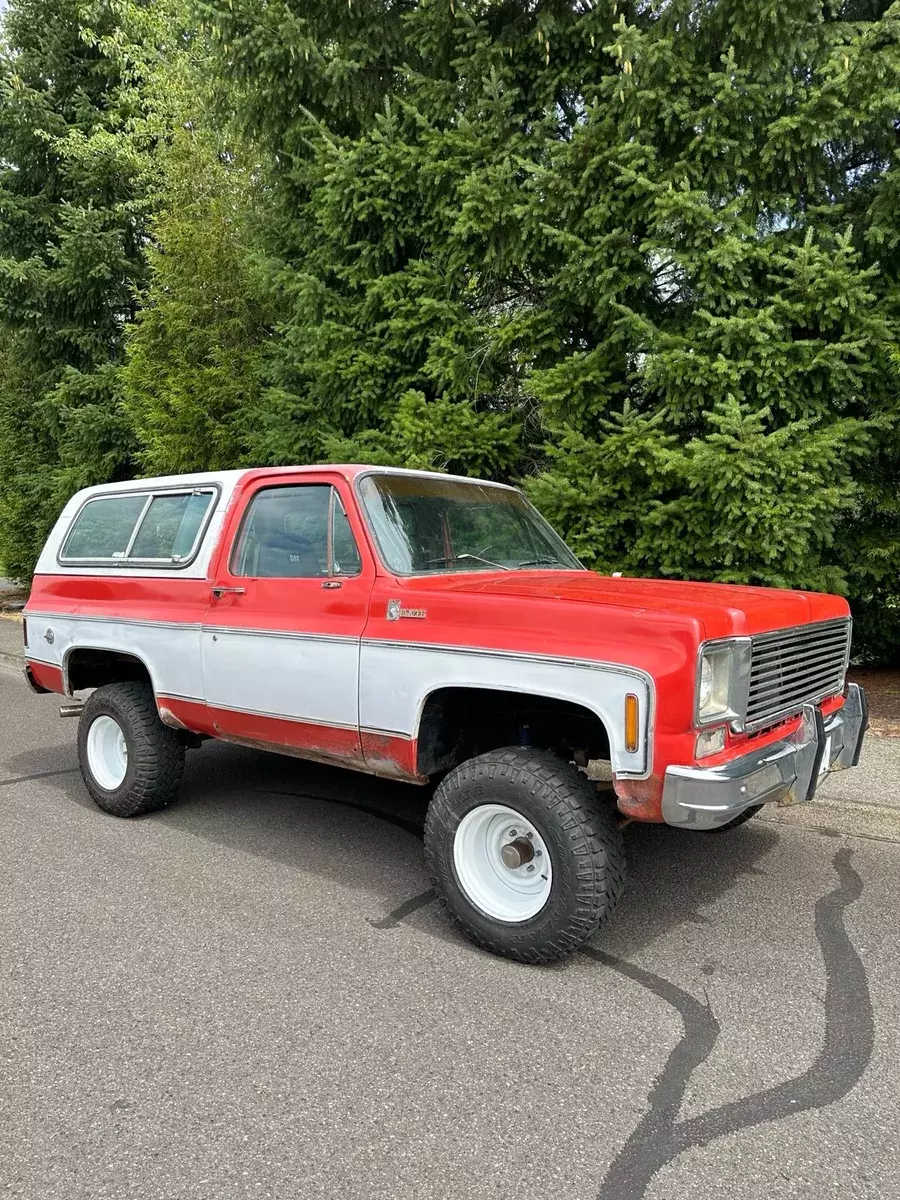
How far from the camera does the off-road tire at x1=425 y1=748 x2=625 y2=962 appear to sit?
315 centimetres

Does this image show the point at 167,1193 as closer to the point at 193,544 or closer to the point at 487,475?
the point at 193,544

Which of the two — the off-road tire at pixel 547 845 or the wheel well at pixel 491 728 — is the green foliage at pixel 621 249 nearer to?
the wheel well at pixel 491 728

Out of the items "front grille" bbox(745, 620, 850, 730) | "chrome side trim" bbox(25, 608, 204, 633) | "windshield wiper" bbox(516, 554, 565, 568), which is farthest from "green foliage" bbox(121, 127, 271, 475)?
"front grille" bbox(745, 620, 850, 730)

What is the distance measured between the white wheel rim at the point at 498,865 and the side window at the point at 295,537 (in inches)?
51.7

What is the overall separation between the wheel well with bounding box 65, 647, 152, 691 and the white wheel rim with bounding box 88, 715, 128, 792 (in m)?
0.34

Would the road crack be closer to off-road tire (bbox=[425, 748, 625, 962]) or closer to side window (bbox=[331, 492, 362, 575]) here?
off-road tire (bbox=[425, 748, 625, 962])

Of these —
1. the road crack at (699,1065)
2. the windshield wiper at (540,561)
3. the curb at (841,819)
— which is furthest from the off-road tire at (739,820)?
the windshield wiper at (540,561)

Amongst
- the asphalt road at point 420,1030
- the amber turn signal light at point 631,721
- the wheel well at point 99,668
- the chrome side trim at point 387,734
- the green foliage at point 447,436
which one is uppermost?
the green foliage at point 447,436

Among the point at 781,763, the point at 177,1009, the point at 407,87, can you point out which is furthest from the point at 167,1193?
the point at 407,87

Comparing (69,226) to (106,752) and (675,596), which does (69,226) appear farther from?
(675,596)

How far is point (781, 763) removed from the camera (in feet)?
10.7

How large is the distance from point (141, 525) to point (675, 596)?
3.28 meters

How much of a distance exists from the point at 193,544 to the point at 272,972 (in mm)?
2406

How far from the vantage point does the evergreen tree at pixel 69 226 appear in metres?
14.4
